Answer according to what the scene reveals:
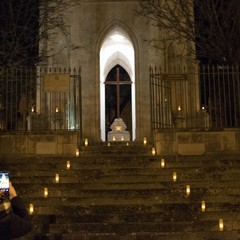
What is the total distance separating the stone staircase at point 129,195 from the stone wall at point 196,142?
0.49 meters

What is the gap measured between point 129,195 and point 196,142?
384cm

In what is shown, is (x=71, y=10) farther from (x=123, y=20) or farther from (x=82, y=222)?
(x=82, y=222)

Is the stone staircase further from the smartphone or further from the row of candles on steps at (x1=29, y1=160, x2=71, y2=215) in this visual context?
the smartphone

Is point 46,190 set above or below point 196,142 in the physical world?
below

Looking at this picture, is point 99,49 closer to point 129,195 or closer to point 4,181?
point 129,195

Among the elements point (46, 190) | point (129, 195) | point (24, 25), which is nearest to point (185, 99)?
point (24, 25)

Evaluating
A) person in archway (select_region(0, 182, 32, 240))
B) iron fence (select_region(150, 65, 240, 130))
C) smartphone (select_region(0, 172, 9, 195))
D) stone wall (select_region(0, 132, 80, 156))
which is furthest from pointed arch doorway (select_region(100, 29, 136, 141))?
person in archway (select_region(0, 182, 32, 240))

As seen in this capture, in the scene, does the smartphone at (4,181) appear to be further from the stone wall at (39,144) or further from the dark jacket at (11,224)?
the stone wall at (39,144)

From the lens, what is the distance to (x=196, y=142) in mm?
13539

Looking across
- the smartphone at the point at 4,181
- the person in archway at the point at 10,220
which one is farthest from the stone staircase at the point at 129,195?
the person in archway at the point at 10,220

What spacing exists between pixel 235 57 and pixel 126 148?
4349mm

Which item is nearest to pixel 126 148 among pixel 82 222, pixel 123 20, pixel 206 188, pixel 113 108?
pixel 206 188

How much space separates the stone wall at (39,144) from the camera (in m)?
13.5

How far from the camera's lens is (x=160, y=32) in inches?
723
